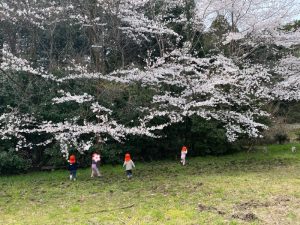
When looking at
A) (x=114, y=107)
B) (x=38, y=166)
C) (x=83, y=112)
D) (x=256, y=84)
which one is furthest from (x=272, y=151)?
(x=38, y=166)

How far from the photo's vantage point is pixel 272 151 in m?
21.4

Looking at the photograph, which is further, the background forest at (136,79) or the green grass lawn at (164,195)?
the background forest at (136,79)

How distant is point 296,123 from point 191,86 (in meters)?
12.8

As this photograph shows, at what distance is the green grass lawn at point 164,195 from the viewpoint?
31.9 feet

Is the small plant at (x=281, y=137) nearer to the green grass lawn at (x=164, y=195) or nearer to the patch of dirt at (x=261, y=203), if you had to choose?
the green grass lawn at (x=164, y=195)

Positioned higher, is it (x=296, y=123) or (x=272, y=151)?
(x=296, y=123)

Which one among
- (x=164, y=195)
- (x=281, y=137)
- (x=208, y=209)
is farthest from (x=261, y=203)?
(x=281, y=137)

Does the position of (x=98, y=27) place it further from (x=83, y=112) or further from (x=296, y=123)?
(x=296, y=123)

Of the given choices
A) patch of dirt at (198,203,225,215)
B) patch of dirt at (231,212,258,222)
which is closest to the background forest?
patch of dirt at (198,203,225,215)

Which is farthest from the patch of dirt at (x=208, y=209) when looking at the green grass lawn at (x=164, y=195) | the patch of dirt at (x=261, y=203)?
the patch of dirt at (x=261, y=203)

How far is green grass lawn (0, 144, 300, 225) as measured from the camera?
9.73 metres

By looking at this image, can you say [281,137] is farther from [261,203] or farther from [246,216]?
[246,216]

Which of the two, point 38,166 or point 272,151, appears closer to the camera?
point 38,166

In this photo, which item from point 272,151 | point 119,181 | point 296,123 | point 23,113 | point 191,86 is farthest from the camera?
point 296,123
